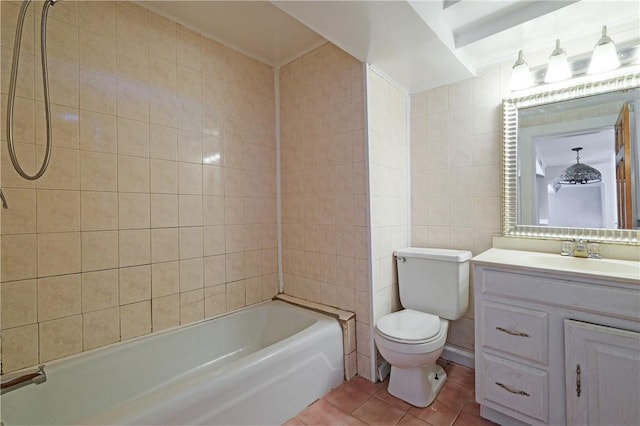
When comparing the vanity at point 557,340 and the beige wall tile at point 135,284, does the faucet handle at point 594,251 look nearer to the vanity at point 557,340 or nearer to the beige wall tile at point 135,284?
the vanity at point 557,340

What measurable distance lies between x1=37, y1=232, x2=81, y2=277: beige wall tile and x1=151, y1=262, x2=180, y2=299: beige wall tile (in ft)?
1.20

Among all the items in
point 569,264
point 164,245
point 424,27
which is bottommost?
point 569,264

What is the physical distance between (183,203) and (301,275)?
989mm

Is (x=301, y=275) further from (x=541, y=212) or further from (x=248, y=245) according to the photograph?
(x=541, y=212)

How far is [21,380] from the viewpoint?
1.20 metres

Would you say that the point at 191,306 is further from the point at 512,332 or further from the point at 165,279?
the point at 512,332

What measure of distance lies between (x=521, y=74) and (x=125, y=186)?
2.39 meters

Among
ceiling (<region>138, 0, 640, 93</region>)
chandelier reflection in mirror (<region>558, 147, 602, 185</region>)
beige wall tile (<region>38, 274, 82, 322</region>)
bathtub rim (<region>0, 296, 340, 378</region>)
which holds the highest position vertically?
ceiling (<region>138, 0, 640, 93</region>)

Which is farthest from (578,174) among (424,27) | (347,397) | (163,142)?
(163,142)

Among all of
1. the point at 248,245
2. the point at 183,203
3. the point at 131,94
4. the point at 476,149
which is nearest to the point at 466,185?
the point at 476,149

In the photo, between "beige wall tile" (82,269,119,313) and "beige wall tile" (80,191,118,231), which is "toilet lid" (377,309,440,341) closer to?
"beige wall tile" (82,269,119,313)

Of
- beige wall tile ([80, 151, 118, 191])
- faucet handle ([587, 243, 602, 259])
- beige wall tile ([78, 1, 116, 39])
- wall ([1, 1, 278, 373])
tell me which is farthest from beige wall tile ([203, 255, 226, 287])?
faucet handle ([587, 243, 602, 259])

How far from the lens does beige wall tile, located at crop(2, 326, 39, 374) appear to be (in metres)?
1.28

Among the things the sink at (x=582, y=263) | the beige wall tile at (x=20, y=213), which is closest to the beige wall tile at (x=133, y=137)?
the beige wall tile at (x=20, y=213)
